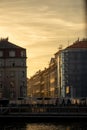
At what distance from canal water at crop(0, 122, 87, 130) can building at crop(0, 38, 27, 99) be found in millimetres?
47133

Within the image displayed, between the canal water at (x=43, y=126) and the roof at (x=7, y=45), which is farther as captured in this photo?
the roof at (x=7, y=45)

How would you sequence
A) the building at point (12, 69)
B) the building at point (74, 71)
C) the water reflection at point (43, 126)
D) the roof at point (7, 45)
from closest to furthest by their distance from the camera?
the water reflection at point (43, 126)
the building at point (12, 69)
the roof at point (7, 45)
the building at point (74, 71)

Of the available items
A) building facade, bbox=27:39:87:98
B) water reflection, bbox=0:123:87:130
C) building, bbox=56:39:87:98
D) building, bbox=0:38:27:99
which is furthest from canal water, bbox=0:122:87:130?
building, bbox=56:39:87:98

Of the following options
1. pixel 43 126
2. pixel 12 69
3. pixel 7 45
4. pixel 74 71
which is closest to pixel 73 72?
pixel 74 71

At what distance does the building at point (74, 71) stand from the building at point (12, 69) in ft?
49.7

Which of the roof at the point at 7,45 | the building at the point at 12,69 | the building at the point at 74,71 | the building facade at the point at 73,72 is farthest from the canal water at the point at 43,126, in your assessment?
the building at the point at 74,71

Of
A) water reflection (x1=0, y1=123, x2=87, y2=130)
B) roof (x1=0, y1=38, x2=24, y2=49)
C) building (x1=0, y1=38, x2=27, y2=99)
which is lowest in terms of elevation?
water reflection (x1=0, y1=123, x2=87, y2=130)

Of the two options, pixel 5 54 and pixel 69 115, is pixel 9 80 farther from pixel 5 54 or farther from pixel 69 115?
pixel 69 115

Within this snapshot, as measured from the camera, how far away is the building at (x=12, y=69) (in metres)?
132

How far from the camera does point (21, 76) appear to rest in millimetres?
133250

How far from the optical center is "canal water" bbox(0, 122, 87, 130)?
78188mm

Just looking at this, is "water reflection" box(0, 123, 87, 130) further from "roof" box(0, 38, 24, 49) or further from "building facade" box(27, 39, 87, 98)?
"building facade" box(27, 39, 87, 98)

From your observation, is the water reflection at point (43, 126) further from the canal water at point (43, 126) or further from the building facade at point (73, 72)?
the building facade at point (73, 72)

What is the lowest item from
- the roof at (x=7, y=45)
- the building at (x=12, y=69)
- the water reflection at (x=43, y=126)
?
the water reflection at (x=43, y=126)
